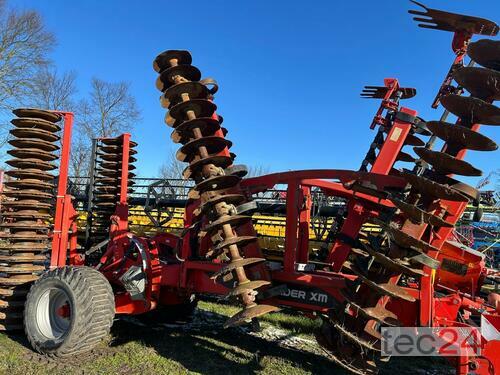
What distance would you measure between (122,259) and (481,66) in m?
4.08

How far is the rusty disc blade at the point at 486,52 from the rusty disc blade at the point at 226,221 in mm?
2167

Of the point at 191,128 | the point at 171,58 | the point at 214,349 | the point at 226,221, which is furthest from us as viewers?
the point at 214,349

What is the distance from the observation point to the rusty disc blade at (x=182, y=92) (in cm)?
420

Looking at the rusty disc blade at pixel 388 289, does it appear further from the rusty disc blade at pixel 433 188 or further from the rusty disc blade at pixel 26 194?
the rusty disc blade at pixel 26 194

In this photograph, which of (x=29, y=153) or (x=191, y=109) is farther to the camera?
(x=29, y=153)

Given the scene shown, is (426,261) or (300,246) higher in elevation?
(426,261)

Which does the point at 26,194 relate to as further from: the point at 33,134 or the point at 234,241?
the point at 234,241

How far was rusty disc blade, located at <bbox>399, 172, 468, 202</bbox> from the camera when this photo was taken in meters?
3.18

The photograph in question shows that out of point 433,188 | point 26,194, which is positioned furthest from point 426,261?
point 26,194

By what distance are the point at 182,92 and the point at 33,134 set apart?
241cm

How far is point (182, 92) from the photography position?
4.23 m

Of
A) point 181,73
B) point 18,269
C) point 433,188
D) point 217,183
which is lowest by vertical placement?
point 18,269

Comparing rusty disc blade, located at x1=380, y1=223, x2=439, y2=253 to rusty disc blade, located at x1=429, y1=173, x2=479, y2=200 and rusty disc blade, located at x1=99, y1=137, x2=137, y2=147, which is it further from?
rusty disc blade, located at x1=99, y1=137, x2=137, y2=147

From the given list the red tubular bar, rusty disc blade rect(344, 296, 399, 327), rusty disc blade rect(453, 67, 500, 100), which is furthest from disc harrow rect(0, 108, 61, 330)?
rusty disc blade rect(453, 67, 500, 100)
